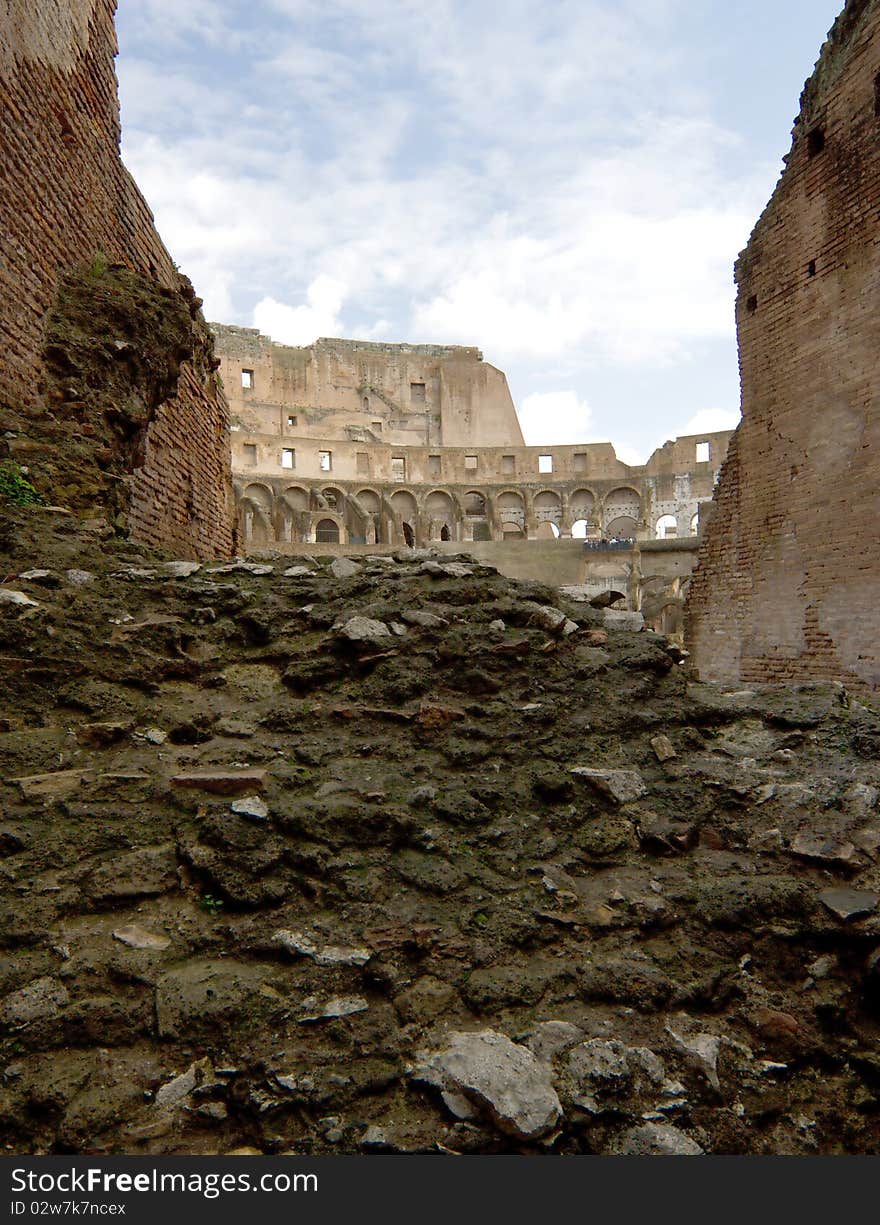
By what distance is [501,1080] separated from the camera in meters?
2.32

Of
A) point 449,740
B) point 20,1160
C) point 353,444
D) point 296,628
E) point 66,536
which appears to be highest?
point 353,444

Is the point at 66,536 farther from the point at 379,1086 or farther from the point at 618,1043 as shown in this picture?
the point at 618,1043

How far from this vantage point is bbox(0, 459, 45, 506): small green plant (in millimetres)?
5082

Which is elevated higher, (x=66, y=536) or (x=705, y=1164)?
(x=66, y=536)

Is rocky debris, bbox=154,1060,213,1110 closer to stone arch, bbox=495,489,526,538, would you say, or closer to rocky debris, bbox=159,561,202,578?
rocky debris, bbox=159,561,202,578

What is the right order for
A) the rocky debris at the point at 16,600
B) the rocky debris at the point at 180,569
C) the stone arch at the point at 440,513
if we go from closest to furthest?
the rocky debris at the point at 16,600 → the rocky debris at the point at 180,569 → the stone arch at the point at 440,513

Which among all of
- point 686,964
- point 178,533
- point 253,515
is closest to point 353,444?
point 253,515

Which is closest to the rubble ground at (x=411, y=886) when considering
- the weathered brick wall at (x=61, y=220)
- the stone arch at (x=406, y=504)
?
the weathered brick wall at (x=61, y=220)

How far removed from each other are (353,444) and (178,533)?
3414 centimetres

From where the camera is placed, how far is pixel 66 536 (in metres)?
4.91

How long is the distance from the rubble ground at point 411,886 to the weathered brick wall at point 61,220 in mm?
1885

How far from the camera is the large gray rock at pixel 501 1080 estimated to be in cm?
223

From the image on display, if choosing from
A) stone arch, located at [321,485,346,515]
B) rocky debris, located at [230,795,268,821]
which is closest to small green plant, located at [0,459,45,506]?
rocky debris, located at [230,795,268,821]

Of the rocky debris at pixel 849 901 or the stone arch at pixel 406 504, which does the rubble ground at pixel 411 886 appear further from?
the stone arch at pixel 406 504
